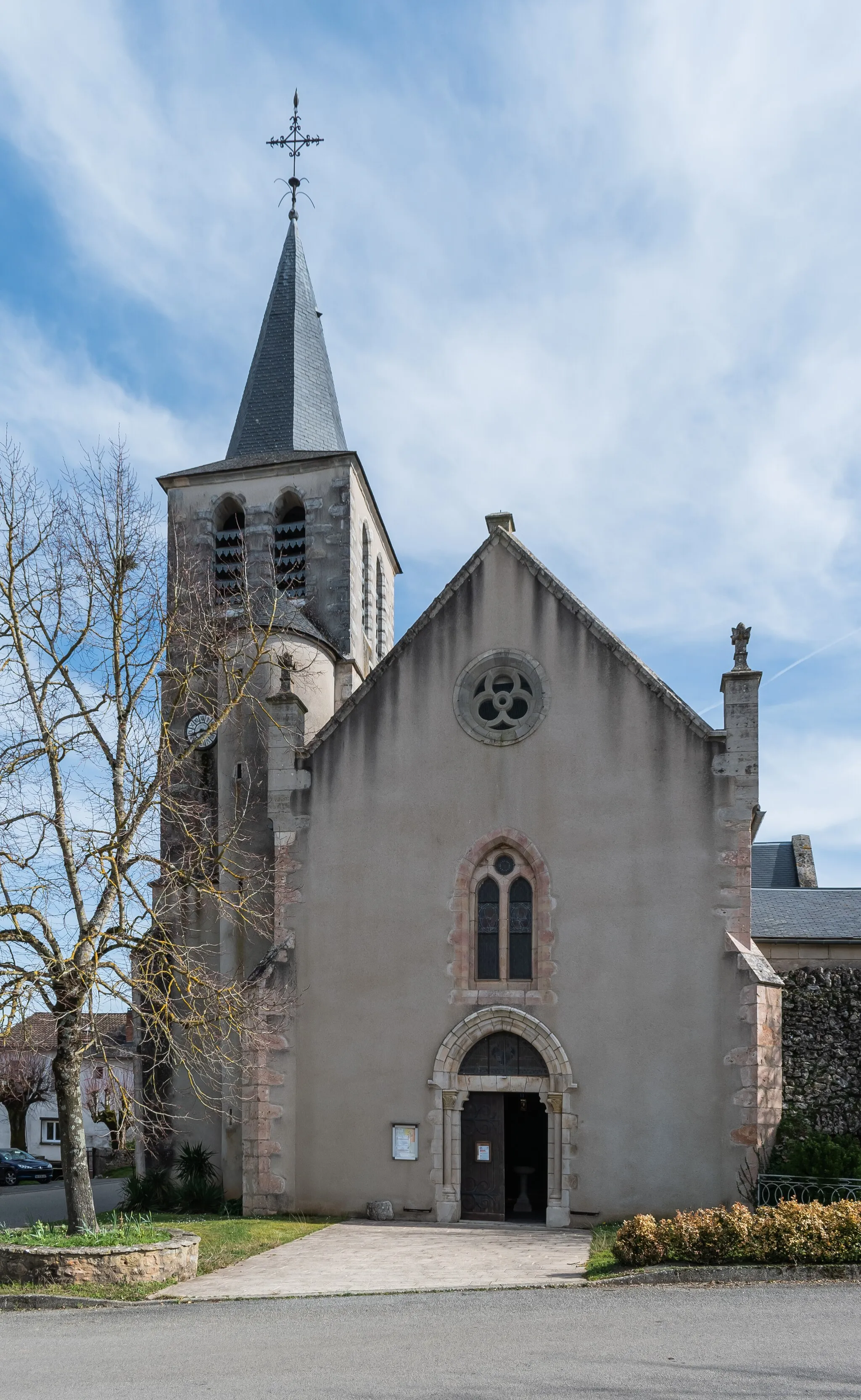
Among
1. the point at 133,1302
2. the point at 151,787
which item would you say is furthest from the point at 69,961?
the point at 133,1302

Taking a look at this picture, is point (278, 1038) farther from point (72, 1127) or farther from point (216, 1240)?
point (72, 1127)

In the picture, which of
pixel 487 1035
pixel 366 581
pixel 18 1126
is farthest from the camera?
pixel 18 1126

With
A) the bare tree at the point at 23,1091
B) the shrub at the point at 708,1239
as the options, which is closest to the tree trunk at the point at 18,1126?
the bare tree at the point at 23,1091

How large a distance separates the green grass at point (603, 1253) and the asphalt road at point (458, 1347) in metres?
0.63

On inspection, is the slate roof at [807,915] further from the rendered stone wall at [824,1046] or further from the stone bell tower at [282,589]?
the stone bell tower at [282,589]

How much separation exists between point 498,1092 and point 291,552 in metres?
11.8

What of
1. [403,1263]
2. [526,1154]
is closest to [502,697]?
[526,1154]

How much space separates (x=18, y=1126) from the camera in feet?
143

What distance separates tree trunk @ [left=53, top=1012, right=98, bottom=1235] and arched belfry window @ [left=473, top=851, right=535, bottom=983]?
237 inches

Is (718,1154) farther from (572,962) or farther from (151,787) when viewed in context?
(151,787)

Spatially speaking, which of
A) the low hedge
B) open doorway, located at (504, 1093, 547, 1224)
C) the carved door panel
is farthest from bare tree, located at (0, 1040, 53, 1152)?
the low hedge

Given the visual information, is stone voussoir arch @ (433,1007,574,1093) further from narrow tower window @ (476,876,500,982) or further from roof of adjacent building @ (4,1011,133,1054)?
roof of adjacent building @ (4,1011,133,1054)

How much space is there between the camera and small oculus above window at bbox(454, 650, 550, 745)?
17.9 m

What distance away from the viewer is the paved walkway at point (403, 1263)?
12.0 metres
